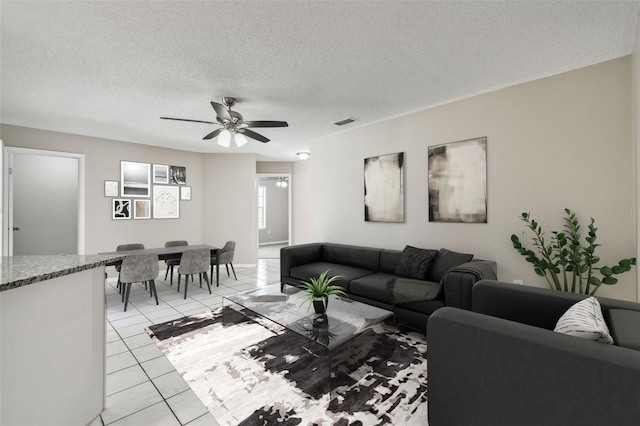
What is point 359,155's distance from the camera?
4.73 m

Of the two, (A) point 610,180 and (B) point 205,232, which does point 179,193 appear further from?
(A) point 610,180

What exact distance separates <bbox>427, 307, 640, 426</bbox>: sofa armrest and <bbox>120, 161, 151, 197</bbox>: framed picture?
6.17 meters

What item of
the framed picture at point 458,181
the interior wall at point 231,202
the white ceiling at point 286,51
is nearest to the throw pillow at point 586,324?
the framed picture at point 458,181

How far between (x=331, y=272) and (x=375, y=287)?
841 mm

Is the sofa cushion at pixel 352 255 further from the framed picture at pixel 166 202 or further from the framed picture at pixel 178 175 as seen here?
the framed picture at pixel 178 175

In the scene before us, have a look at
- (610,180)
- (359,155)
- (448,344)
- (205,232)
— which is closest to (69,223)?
(205,232)

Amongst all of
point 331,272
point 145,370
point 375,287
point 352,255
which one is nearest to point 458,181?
point 375,287

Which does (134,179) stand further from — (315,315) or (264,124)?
(315,315)

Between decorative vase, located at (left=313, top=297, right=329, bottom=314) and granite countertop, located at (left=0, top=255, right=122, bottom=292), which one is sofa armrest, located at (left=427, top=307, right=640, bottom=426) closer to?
decorative vase, located at (left=313, top=297, right=329, bottom=314)

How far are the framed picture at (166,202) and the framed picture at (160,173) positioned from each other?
0.43 feet

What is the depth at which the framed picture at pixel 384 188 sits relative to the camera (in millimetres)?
4148

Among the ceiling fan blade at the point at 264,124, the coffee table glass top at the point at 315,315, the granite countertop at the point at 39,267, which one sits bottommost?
the coffee table glass top at the point at 315,315

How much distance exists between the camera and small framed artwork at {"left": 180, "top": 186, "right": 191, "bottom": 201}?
6.36m

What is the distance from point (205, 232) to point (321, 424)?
5.88 metres
